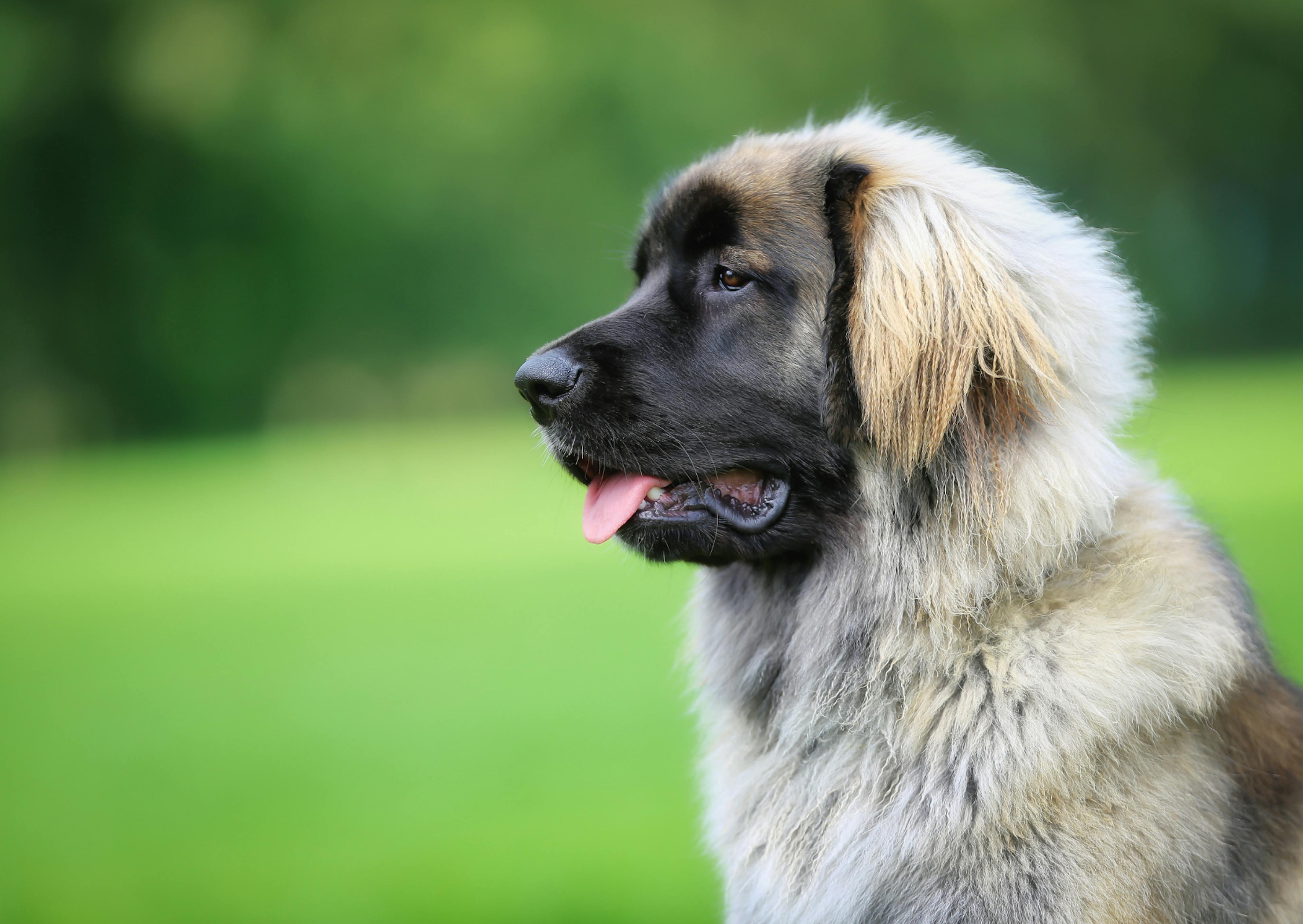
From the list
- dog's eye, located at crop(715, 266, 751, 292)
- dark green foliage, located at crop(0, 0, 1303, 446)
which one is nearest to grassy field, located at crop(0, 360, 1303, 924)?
dog's eye, located at crop(715, 266, 751, 292)

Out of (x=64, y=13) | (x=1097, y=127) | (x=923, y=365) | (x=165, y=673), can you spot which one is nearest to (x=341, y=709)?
(x=165, y=673)

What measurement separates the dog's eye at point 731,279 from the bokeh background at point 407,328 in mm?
3105

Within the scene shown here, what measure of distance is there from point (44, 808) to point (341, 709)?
165cm

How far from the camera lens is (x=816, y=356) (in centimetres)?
274

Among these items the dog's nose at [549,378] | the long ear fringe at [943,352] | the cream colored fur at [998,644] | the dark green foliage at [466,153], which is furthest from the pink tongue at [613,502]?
the dark green foliage at [466,153]

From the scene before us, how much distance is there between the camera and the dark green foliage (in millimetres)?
16578

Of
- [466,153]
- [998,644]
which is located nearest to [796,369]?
[998,644]

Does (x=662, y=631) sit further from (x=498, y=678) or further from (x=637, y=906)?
(x=637, y=906)

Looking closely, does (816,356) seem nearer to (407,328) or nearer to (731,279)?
(731,279)

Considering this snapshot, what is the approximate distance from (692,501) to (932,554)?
624 mm

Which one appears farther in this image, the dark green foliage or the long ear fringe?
the dark green foliage

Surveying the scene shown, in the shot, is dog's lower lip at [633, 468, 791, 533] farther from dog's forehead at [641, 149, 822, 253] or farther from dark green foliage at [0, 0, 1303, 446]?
dark green foliage at [0, 0, 1303, 446]

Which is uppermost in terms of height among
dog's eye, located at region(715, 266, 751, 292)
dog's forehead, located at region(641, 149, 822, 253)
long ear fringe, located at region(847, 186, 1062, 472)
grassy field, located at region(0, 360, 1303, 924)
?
dog's forehead, located at region(641, 149, 822, 253)

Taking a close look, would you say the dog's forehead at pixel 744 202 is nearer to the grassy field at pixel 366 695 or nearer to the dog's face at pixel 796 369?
the dog's face at pixel 796 369
